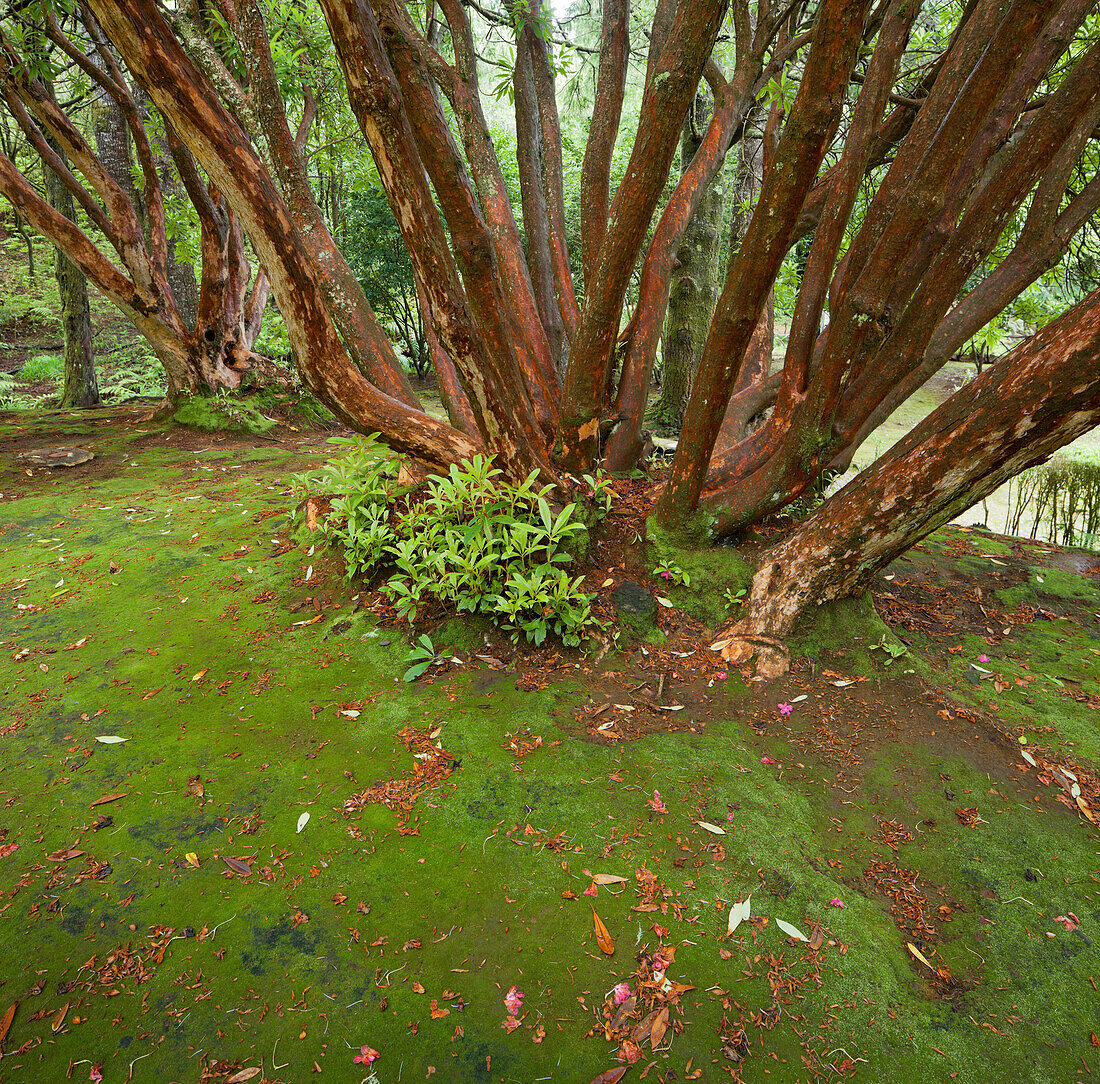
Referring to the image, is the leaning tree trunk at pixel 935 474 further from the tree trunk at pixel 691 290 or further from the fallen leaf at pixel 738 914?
the tree trunk at pixel 691 290

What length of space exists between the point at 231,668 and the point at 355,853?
52.2 inches

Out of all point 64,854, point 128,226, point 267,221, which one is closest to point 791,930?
point 64,854

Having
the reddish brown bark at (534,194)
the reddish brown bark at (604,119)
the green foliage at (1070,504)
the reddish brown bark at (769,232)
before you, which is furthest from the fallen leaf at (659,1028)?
the green foliage at (1070,504)

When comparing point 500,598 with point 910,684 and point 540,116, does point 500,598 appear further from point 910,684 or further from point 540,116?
point 540,116

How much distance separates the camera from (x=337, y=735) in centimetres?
249

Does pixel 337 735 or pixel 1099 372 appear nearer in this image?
pixel 1099 372

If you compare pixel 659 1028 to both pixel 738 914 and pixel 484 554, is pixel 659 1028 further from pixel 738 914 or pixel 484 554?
pixel 484 554

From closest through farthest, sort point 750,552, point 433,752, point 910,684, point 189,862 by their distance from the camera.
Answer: point 189,862 → point 433,752 → point 910,684 → point 750,552

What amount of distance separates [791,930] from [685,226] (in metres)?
4.06

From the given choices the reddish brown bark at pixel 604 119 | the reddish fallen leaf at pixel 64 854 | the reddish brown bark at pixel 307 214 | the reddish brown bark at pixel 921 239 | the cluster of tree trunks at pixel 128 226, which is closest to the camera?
the reddish fallen leaf at pixel 64 854

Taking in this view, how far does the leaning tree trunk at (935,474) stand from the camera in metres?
2.07

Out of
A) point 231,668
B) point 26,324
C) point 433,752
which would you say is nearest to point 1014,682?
point 433,752

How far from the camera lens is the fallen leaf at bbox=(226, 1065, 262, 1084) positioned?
1.38 m

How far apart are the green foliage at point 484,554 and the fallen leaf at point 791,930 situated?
1477 millimetres
